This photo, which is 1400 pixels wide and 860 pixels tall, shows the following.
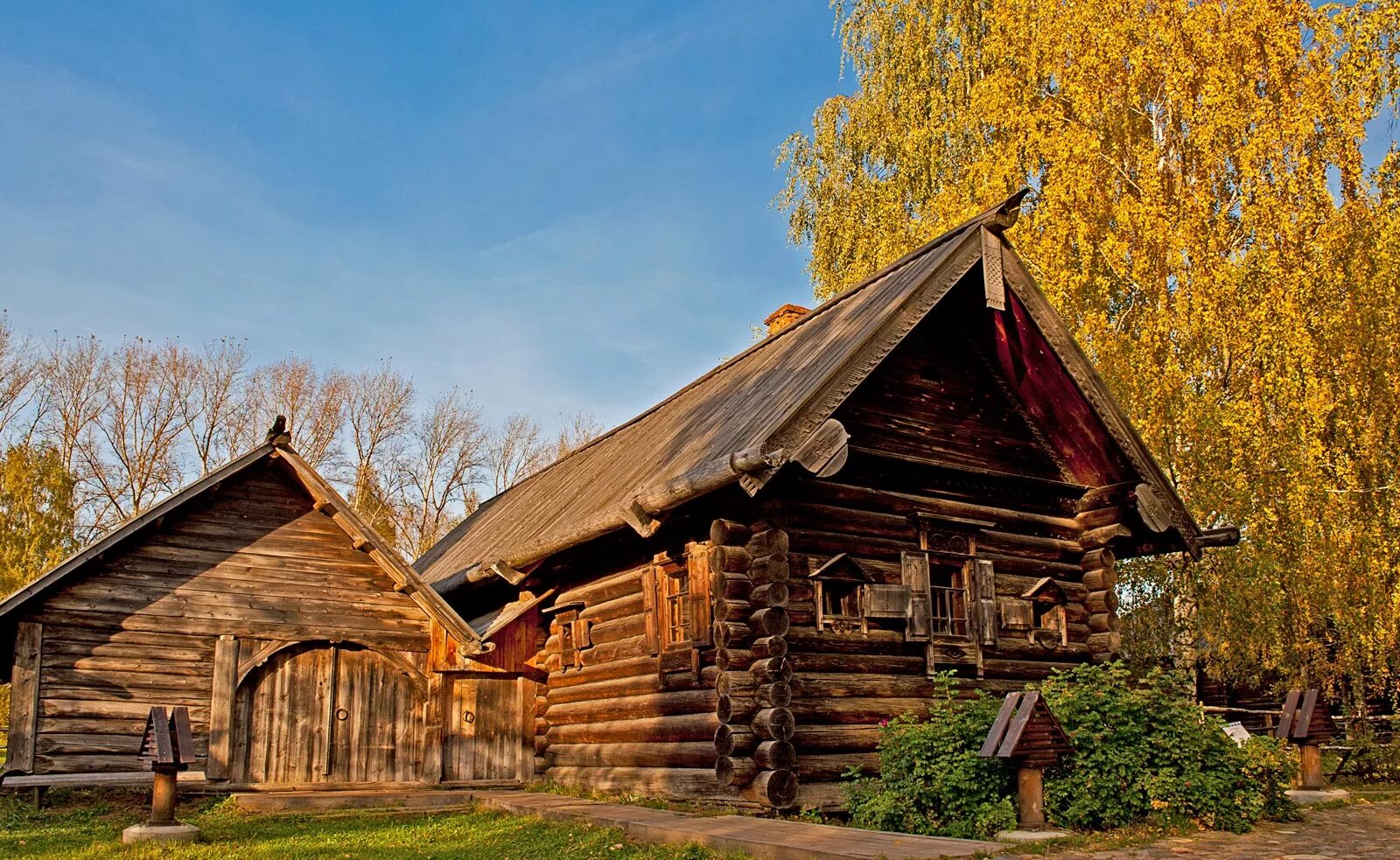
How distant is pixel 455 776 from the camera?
1711 cm

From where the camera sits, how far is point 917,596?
14.5 meters

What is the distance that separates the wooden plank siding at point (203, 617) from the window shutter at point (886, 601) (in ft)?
21.9

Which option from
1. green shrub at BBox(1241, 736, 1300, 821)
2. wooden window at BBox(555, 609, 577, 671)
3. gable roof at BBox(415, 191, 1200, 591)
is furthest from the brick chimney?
green shrub at BBox(1241, 736, 1300, 821)

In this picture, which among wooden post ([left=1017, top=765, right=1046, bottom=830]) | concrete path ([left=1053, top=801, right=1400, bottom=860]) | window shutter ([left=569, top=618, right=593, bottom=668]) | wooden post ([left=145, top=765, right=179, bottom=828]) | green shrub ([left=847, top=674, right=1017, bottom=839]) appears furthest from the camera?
window shutter ([left=569, top=618, right=593, bottom=668])

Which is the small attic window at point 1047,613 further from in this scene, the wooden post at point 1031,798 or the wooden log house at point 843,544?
the wooden post at point 1031,798

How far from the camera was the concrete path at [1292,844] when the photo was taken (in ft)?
30.8

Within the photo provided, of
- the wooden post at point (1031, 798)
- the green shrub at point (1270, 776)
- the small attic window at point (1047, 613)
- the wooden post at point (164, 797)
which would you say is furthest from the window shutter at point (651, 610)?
the green shrub at point (1270, 776)

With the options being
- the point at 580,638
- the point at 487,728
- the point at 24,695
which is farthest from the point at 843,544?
the point at 24,695

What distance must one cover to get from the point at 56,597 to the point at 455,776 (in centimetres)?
579

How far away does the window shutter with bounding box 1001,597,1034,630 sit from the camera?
50.7 feet

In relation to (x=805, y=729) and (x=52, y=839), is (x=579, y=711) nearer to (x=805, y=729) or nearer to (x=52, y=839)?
(x=805, y=729)

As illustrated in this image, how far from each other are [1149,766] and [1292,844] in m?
1.47

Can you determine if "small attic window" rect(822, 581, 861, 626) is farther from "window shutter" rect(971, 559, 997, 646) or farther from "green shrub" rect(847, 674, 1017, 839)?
"green shrub" rect(847, 674, 1017, 839)

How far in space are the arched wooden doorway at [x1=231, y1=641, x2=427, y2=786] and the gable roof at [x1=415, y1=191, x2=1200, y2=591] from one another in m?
2.23
